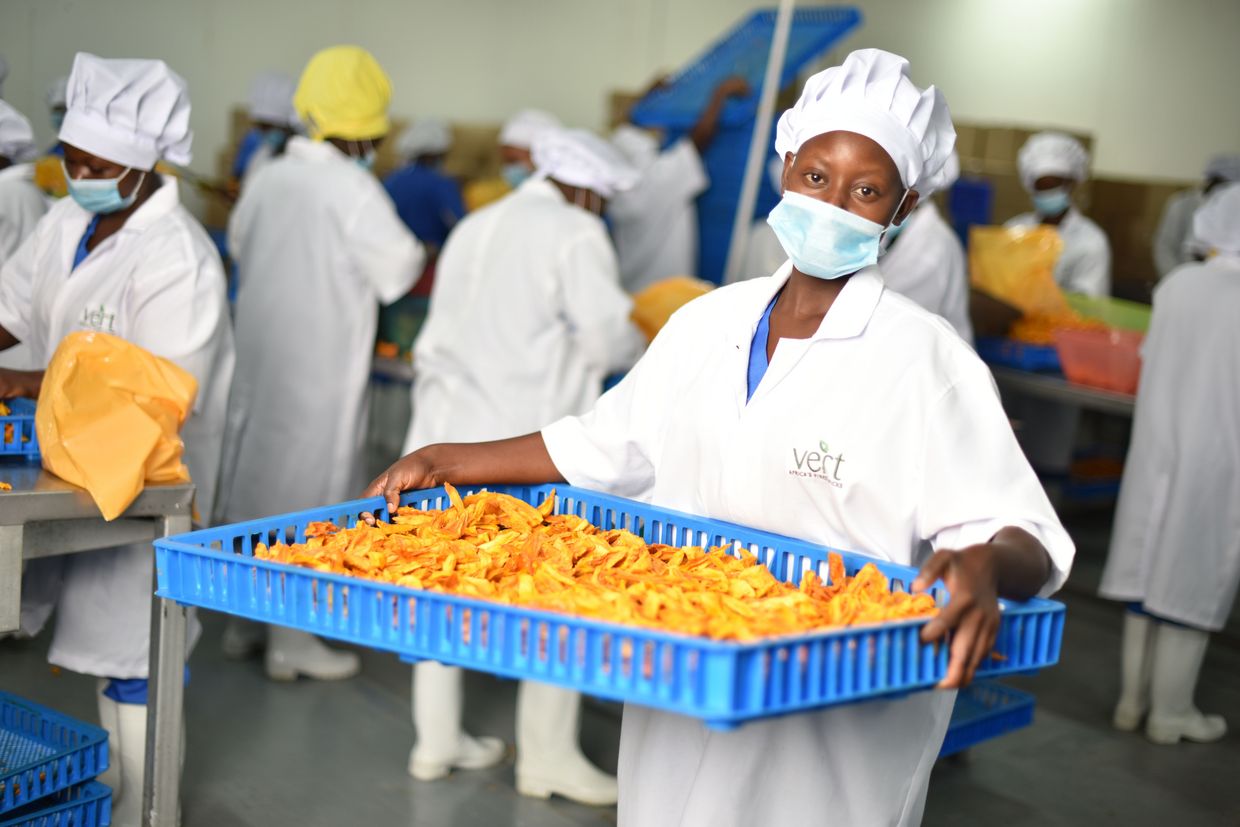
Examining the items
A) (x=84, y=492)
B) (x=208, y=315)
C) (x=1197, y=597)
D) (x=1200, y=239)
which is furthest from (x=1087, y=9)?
(x=84, y=492)

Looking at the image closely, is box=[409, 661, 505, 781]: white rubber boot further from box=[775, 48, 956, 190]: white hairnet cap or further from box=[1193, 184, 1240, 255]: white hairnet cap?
box=[1193, 184, 1240, 255]: white hairnet cap

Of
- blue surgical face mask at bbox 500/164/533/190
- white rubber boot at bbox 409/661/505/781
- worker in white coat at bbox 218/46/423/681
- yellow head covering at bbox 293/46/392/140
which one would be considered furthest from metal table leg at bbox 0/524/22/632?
blue surgical face mask at bbox 500/164/533/190

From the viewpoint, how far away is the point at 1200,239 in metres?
3.55

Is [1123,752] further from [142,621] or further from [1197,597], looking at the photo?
[142,621]

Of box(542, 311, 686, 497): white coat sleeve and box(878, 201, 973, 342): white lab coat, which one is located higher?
box(878, 201, 973, 342): white lab coat

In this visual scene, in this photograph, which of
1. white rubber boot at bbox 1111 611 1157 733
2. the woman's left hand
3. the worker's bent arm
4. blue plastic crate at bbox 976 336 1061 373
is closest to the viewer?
the woman's left hand

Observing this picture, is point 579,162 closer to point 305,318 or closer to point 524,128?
point 305,318

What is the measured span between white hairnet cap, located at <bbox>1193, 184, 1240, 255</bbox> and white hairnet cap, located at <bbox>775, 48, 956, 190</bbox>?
2197mm

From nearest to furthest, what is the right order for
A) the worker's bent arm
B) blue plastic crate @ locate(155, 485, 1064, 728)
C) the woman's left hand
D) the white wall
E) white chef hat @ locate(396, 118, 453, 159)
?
blue plastic crate @ locate(155, 485, 1064, 728) → the woman's left hand → the worker's bent arm → white chef hat @ locate(396, 118, 453, 159) → the white wall

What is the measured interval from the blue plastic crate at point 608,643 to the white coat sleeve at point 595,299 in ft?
5.73

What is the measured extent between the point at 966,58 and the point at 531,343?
4879mm

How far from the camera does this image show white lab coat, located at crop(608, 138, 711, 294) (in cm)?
518

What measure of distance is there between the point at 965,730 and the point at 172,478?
175cm

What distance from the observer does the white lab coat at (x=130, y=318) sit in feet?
8.01
